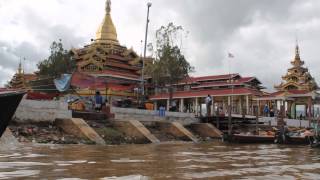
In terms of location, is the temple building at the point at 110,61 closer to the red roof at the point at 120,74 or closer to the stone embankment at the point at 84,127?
the red roof at the point at 120,74

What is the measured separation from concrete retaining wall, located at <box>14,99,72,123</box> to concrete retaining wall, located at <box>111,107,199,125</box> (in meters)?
3.94

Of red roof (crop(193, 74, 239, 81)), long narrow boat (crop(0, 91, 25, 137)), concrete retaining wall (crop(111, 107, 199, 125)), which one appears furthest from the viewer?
red roof (crop(193, 74, 239, 81))

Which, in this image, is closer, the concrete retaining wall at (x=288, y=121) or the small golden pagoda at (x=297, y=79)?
the concrete retaining wall at (x=288, y=121)

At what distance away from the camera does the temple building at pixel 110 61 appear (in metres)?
52.5

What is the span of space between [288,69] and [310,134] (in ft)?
115

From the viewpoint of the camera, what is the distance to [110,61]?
190 ft

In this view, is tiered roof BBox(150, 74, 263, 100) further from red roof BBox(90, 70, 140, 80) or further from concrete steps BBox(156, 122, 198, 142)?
concrete steps BBox(156, 122, 198, 142)

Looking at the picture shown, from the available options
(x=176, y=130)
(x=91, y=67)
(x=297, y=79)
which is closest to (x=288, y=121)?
(x=176, y=130)

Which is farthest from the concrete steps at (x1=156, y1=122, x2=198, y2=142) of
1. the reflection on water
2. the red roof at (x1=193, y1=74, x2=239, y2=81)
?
the red roof at (x1=193, y1=74, x2=239, y2=81)

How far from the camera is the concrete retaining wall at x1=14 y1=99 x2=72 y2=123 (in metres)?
22.7

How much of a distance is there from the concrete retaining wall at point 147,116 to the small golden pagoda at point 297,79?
92.0ft

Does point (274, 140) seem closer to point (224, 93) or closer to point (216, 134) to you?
point (216, 134)

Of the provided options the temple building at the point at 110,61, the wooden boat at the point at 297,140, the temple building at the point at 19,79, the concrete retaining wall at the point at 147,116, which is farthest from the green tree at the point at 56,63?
the wooden boat at the point at 297,140

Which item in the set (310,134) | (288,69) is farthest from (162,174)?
(288,69)
